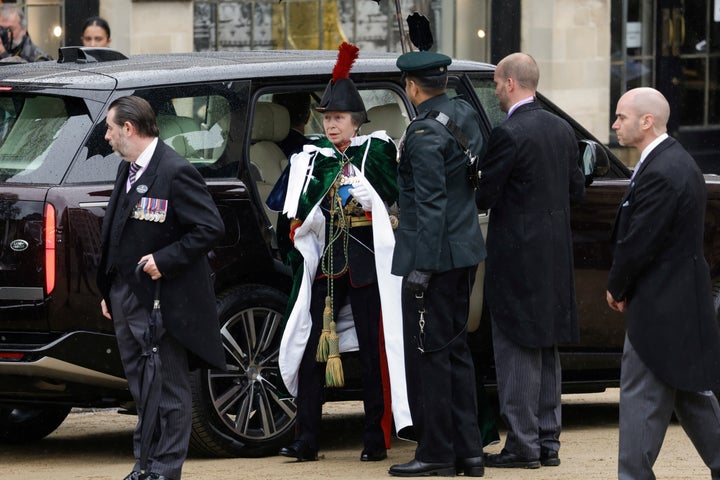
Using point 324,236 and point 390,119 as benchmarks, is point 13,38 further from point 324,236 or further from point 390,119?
point 324,236

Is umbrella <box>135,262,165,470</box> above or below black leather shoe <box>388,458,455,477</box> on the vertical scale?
above

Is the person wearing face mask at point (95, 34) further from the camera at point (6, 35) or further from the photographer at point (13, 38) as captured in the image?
the camera at point (6, 35)

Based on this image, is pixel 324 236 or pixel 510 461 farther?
pixel 324 236

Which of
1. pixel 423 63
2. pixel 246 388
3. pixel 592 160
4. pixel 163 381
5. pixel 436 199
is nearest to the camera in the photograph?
pixel 163 381

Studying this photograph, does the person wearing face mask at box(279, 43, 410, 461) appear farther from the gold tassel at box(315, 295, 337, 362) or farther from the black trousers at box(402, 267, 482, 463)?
the black trousers at box(402, 267, 482, 463)

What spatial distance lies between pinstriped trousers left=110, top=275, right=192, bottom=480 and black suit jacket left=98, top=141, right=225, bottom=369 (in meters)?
0.08

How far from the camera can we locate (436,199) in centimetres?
788

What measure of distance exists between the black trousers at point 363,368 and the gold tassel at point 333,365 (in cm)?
6

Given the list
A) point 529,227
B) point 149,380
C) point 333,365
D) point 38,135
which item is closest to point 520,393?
point 529,227

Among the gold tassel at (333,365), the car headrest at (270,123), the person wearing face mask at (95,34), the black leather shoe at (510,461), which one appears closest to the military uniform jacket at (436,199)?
the gold tassel at (333,365)

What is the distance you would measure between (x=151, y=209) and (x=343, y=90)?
4.33ft

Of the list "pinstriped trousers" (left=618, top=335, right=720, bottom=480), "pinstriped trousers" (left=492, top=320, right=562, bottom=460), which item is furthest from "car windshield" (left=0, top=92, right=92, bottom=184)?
"pinstriped trousers" (left=618, top=335, right=720, bottom=480)

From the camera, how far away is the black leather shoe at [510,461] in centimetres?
836

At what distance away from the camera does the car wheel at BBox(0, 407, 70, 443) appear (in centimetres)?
966
